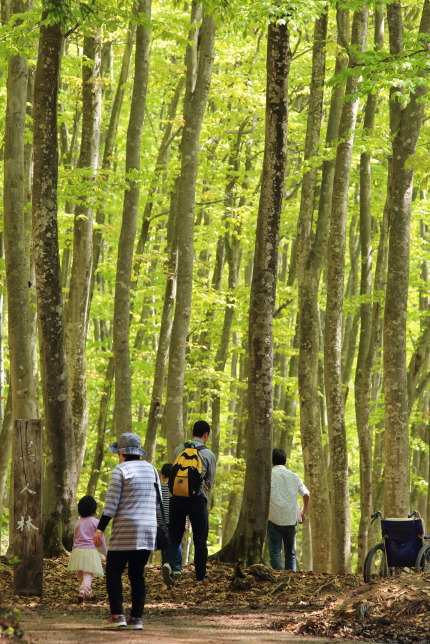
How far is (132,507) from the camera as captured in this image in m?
7.30

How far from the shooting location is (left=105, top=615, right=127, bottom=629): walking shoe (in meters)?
7.18

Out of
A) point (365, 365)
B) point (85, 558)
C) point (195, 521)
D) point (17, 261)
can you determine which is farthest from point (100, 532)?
point (365, 365)

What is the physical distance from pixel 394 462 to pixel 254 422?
2541 millimetres

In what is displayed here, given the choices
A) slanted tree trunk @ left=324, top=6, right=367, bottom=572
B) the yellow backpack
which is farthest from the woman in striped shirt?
slanted tree trunk @ left=324, top=6, right=367, bottom=572

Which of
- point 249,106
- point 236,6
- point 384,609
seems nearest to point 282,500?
point 384,609

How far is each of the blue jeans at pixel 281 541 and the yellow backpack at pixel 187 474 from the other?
97.6 inches

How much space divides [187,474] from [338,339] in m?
5.60

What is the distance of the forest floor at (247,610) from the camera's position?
22.9 ft

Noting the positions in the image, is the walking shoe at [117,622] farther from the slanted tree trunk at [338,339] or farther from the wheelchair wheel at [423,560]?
the slanted tree trunk at [338,339]

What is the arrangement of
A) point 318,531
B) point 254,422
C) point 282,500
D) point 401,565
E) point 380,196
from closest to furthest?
point 401,565 → point 254,422 → point 282,500 → point 318,531 → point 380,196

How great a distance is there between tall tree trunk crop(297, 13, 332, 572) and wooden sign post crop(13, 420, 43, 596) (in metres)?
6.12

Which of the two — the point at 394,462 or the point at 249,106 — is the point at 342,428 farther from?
the point at 249,106

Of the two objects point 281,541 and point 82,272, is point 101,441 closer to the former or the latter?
point 82,272

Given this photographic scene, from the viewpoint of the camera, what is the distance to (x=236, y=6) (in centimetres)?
1130
